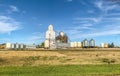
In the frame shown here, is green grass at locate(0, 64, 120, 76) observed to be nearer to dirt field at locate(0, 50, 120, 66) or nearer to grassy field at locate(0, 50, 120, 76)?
grassy field at locate(0, 50, 120, 76)

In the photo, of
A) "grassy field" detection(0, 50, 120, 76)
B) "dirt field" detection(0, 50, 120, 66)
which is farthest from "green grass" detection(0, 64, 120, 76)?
"dirt field" detection(0, 50, 120, 66)

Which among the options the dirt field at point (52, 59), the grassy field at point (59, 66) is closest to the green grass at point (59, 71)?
the grassy field at point (59, 66)

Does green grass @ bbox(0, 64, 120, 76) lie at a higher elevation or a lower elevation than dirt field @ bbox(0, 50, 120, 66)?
lower

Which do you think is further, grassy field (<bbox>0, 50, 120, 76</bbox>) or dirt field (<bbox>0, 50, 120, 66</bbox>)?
dirt field (<bbox>0, 50, 120, 66</bbox>)

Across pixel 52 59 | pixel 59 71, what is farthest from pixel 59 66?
pixel 52 59

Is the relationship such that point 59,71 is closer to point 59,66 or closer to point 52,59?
point 59,66

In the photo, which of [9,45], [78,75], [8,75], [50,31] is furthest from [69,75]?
[9,45]

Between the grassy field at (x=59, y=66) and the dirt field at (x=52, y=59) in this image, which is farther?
the dirt field at (x=52, y=59)

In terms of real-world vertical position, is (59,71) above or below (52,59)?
below

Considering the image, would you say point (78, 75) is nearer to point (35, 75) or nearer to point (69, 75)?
point (69, 75)

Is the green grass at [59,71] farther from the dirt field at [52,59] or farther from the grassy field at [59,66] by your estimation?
the dirt field at [52,59]

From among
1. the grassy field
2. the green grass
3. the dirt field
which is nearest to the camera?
the green grass

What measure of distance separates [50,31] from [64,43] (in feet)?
83.6

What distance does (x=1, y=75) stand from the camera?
31469 mm
